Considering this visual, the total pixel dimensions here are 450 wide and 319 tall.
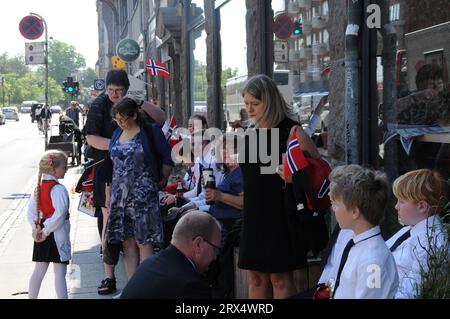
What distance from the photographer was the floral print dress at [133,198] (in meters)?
5.62

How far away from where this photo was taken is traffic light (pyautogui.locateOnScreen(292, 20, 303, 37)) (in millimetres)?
7545

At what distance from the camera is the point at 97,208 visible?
6.83 meters

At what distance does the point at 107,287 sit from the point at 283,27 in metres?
3.73

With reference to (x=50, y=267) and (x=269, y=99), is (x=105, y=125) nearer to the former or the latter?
(x=50, y=267)

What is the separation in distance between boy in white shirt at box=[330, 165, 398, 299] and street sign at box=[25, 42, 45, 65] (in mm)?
16731

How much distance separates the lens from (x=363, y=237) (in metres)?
3.17

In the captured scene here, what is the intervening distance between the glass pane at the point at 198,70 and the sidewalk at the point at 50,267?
11.3 ft

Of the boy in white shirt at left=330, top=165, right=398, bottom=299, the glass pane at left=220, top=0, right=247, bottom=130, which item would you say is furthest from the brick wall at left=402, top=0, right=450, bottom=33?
the glass pane at left=220, top=0, right=247, bottom=130

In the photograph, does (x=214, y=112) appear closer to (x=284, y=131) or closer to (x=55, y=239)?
(x=55, y=239)

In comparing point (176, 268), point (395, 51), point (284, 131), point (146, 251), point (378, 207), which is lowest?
point (146, 251)

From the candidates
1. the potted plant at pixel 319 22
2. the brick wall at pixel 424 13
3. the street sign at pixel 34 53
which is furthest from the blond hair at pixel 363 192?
the street sign at pixel 34 53

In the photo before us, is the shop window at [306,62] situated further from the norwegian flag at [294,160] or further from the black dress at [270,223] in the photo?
the norwegian flag at [294,160]

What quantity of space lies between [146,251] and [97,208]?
50.7 inches
